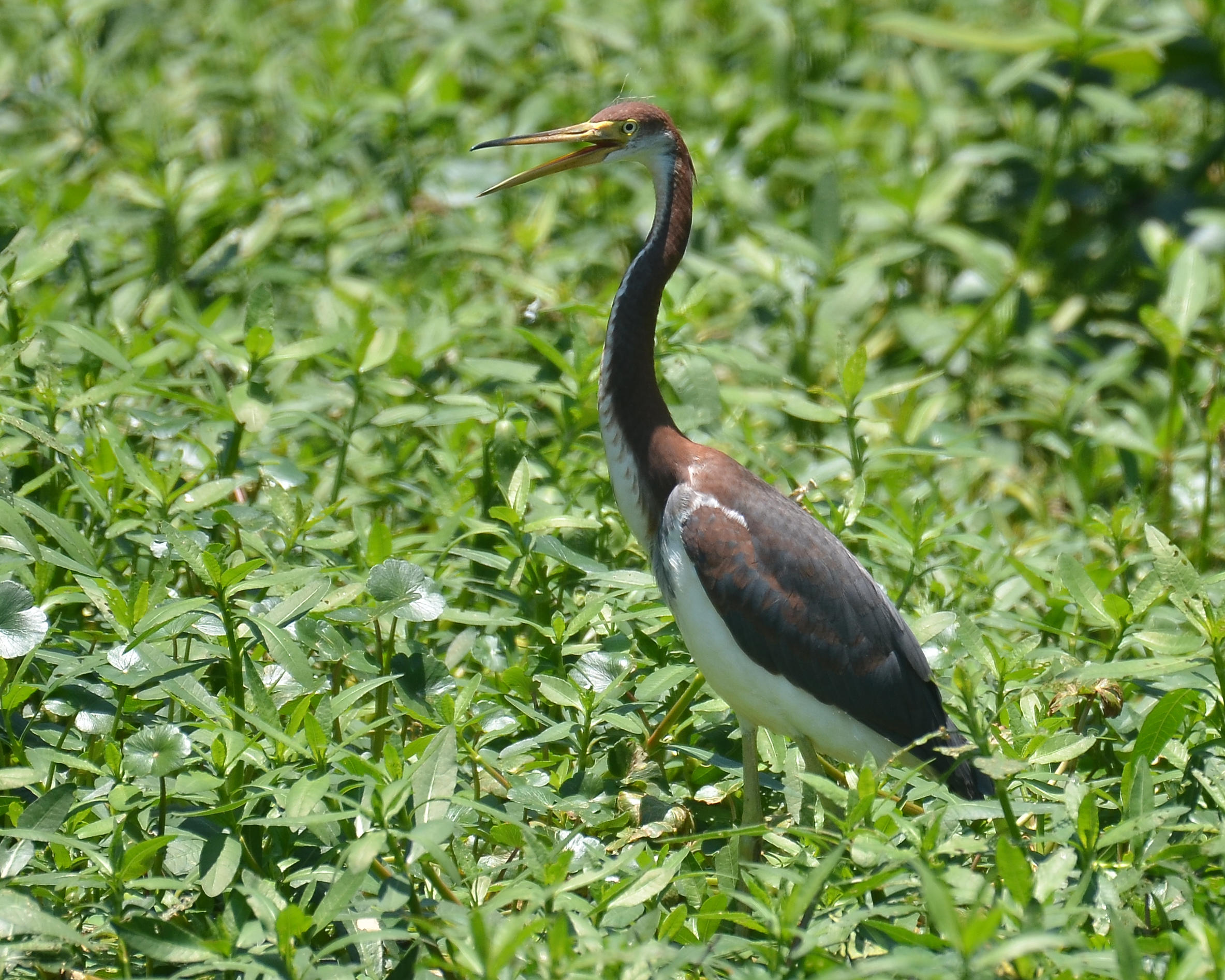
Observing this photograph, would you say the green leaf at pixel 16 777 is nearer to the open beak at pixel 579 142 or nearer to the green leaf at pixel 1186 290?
the open beak at pixel 579 142

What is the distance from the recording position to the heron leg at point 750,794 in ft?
10.8

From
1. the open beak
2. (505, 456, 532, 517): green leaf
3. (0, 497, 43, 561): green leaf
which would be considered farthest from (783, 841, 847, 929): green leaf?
the open beak

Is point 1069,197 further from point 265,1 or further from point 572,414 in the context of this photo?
point 265,1

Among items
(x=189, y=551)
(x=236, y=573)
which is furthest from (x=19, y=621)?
(x=236, y=573)

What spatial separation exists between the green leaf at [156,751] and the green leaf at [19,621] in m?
0.33

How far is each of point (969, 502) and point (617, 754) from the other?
93.3 inches

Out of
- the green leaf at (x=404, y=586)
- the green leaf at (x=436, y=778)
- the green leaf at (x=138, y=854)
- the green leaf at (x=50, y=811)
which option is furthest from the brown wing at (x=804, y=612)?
the green leaf at (x=50, y=811)

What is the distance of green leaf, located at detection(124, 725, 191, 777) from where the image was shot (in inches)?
109

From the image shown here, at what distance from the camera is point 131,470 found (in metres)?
3.53

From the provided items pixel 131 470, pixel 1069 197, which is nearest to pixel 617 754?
pixel 131 470

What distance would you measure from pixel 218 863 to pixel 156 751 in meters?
0.27

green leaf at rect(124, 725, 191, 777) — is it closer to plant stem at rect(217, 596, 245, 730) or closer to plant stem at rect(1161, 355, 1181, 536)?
plant stem at rect(217, 596, 245, 730)

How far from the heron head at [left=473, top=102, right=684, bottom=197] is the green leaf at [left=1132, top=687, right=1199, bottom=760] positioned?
194 cm

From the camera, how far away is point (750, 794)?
3.32 metres
